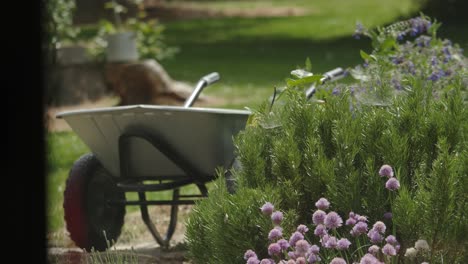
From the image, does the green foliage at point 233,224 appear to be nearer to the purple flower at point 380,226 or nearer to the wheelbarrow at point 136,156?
the purple flower at point 380,226

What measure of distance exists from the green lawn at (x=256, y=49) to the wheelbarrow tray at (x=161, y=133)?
1.52 m

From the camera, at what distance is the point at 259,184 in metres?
3.29

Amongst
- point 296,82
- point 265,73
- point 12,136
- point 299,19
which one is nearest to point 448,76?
point 296,82

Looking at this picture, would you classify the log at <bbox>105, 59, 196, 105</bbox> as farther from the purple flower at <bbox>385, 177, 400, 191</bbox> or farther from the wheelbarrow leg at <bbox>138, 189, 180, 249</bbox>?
the purple flower at <bbox>385, 177, 400, 191</bbox>

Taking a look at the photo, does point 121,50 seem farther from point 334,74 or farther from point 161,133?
point 161,133

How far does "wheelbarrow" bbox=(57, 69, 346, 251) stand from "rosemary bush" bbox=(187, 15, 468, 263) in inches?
28.7

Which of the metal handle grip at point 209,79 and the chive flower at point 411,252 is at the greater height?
the metal handle grip at point 209,79

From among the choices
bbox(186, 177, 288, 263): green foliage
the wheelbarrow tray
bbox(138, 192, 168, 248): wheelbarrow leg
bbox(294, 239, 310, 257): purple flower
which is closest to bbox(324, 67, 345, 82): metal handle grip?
the wheelbarrow tray

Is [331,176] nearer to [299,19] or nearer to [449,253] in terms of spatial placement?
[449,253]

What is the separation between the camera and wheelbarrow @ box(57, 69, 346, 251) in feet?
13.9

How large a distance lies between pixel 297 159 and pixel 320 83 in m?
1.05

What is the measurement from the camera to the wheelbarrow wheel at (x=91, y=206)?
4.57m

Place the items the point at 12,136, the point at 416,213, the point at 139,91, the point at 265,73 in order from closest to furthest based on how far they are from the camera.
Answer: the point at 12,136 < the point at 416,213 < the point at 139,91 < the point at 265,73

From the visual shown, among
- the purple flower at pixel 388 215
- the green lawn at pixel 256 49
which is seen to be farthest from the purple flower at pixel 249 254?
the green lawn at pixel 256 49
